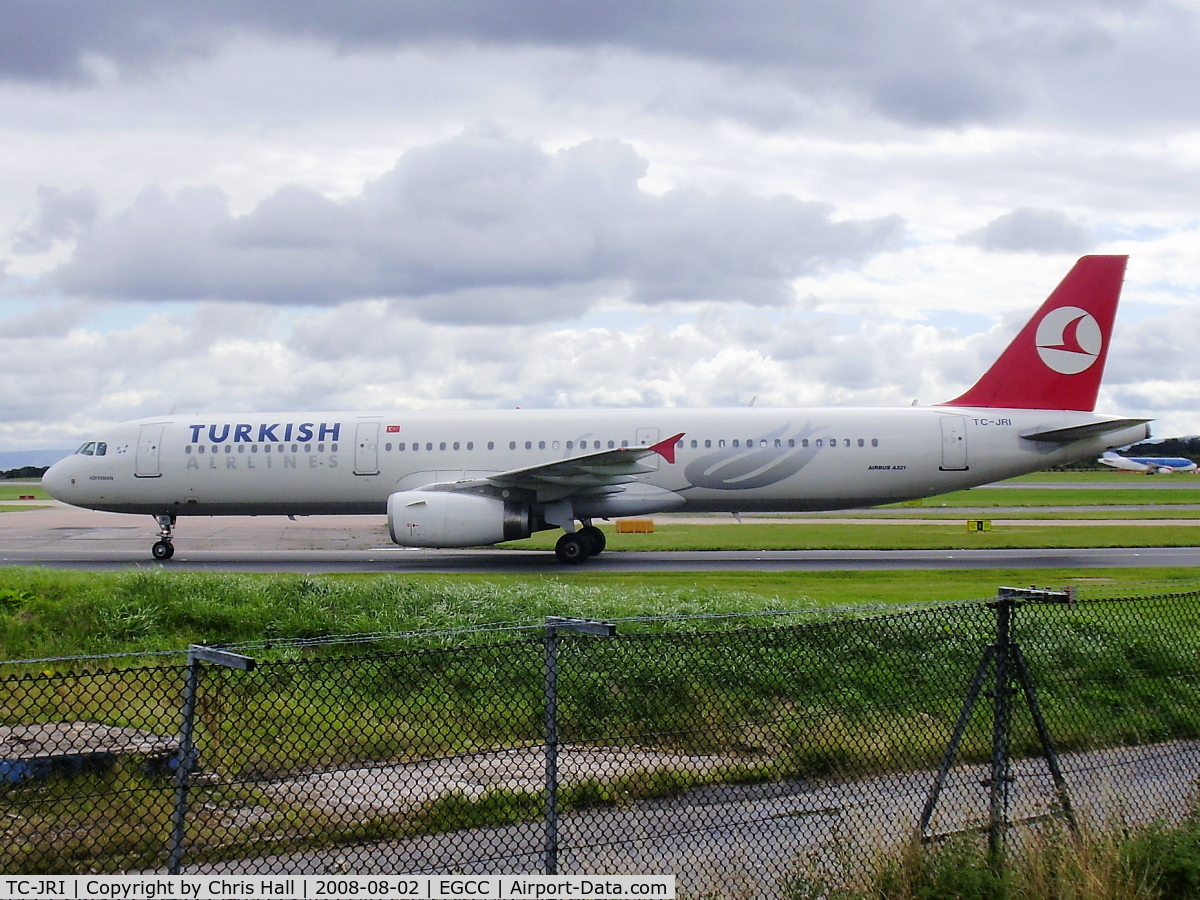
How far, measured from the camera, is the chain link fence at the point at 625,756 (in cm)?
630

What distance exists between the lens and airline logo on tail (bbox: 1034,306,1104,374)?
2575 centimetres

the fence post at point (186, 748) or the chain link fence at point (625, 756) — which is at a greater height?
the fence post at point (186, 748)

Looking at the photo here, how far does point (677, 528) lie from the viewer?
35.7 metres

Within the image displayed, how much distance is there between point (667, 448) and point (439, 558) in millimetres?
6512

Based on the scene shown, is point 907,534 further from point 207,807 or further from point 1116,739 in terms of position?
point 207,807

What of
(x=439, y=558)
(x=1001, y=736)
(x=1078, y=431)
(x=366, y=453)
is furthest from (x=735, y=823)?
(x=1078, y=431)

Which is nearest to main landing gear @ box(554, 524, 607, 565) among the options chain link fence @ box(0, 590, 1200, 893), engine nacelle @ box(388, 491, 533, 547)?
engine nacelle @ box(388, 491, 533, 547)

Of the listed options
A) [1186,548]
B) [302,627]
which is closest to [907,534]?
[1186,548]

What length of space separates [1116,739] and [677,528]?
2670cm

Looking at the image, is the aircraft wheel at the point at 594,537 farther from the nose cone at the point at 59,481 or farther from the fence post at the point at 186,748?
the fence post at the point at 186,748

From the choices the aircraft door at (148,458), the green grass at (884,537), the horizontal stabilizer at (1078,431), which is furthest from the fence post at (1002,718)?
the aircraft door at (148,458)

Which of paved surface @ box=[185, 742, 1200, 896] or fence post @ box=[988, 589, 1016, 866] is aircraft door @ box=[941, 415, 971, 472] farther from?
fence post @ box=[988, 589, 1016, 866]

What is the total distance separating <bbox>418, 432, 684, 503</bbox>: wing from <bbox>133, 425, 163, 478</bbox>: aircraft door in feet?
21.6

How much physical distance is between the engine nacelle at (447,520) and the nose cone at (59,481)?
30.1ft
